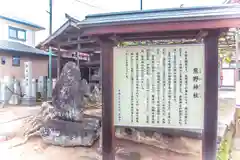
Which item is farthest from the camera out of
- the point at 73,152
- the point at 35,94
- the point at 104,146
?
the point at 35,94

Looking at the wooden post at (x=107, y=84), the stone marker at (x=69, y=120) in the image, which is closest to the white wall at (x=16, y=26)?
the stone marker at (x=69, y=120)

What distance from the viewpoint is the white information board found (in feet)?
10.5

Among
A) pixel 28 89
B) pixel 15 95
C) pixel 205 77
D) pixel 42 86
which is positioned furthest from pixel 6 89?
pixel 205 77

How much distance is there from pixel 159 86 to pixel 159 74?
182 mm

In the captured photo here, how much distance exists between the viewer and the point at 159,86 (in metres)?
3.31

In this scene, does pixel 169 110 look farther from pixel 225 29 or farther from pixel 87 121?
pixel 87 121

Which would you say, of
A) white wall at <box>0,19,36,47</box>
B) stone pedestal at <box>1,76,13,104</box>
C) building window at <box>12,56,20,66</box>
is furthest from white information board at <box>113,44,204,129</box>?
white wall at <box>0,19,36,47</box>

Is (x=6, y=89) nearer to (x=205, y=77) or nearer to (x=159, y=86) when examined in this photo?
(x=159, y=86)

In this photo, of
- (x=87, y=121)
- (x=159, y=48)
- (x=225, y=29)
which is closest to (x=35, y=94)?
(x=87, y=121)

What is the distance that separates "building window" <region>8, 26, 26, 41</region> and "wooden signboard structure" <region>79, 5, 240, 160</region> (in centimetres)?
1314

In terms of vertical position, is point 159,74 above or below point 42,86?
above

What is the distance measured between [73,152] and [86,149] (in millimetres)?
302

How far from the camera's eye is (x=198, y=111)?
126 inches

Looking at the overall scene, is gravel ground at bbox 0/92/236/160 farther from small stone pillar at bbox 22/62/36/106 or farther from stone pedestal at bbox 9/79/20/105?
stone pedestal at bbox 9/79/20/105
